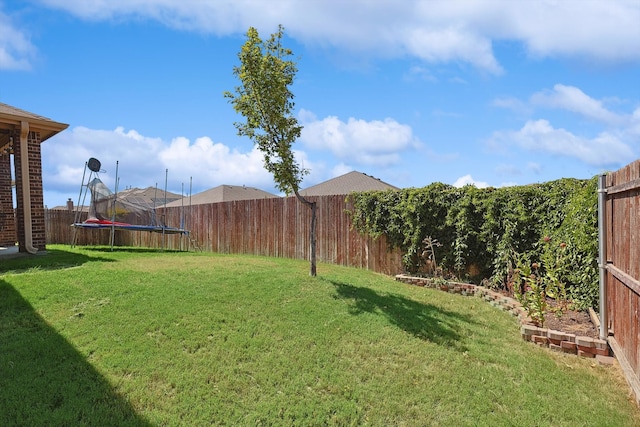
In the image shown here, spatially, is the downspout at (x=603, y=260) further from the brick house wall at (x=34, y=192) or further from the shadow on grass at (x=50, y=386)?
the brick house wall at (x=34, y=192)

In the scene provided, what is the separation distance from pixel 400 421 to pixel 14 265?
7236 mm

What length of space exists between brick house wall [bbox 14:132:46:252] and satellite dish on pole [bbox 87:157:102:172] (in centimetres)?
456

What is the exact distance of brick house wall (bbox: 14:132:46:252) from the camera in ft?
27.8

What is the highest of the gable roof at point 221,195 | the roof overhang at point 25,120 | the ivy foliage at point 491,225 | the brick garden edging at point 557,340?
the roof overhang at point 25,120

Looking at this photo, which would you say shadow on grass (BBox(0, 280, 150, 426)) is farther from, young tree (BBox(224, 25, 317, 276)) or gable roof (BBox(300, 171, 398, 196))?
gable roof (BBox(300, 171, 398, 196))

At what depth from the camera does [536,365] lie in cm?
452

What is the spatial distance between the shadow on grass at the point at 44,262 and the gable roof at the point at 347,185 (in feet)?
29.7

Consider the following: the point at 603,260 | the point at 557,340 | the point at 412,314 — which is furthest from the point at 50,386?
the point at 603,260

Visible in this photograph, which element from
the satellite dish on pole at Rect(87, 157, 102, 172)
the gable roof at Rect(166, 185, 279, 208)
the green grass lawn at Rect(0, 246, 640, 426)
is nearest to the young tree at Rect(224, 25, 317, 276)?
the green grass lawn at Rect(0, 246, 640, 426)

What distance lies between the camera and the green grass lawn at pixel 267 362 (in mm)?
3475

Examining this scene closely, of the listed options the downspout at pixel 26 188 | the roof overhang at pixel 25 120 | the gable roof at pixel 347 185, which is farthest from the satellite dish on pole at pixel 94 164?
the gable roof at pixel 347 185

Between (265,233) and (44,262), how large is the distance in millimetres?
5594

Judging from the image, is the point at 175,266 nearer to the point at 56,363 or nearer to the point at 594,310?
the point at 56,363

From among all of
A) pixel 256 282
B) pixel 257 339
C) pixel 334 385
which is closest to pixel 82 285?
pixel 256 282
